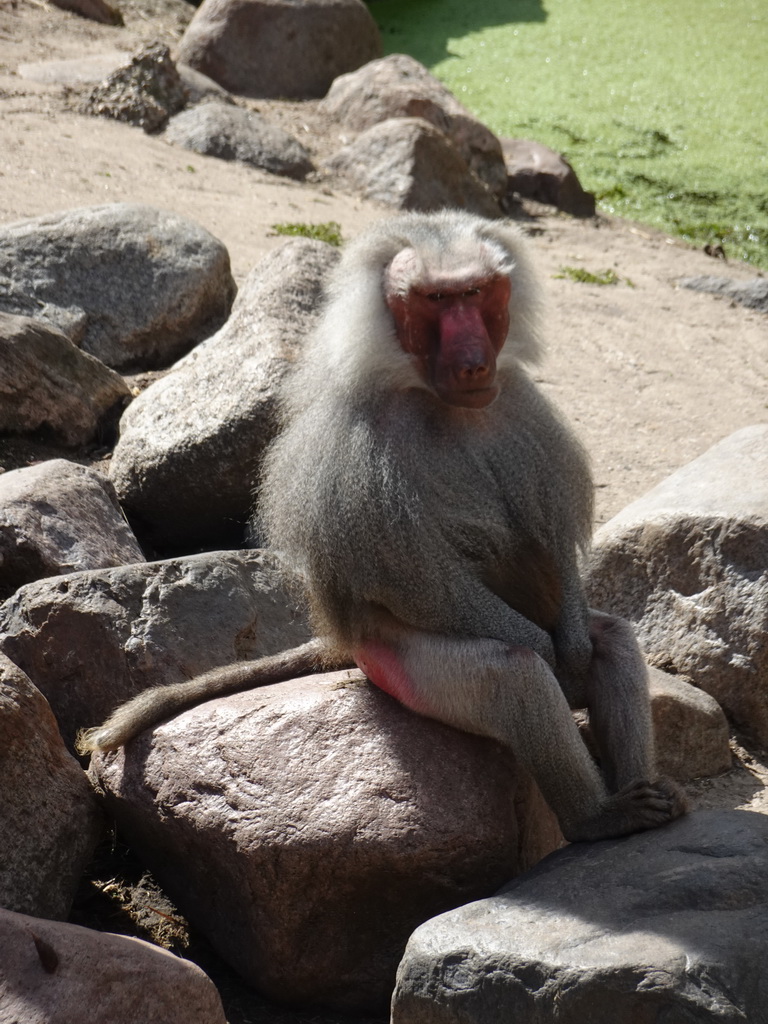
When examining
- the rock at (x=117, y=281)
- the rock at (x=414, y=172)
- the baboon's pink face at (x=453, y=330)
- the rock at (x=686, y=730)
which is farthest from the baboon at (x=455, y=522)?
the rock at (x=414, y=172)

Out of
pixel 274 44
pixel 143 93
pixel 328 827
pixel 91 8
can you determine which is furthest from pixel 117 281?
pixel 91 8

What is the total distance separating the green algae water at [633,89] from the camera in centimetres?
1003

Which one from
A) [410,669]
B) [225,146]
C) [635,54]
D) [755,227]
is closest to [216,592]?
[410,669]

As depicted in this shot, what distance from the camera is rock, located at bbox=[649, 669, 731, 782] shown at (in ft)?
13.1

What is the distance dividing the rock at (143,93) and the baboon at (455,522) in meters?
6.77

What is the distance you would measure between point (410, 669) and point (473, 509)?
1.50 feet

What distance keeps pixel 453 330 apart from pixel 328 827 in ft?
4.32

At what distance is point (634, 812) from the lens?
2975 mm

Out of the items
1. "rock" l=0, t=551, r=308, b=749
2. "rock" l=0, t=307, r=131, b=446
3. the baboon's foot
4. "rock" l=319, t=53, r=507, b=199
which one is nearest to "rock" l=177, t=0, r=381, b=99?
"rock" l=319, t=53, r=507, b=199

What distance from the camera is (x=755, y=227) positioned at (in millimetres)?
9469

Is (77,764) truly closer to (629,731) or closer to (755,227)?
(629,731)

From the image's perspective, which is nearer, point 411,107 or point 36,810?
point 36,810

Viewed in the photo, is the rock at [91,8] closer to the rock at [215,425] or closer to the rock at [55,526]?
the rock at [215,425]

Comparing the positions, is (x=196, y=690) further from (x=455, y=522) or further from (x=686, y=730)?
(x=686, y=730)
